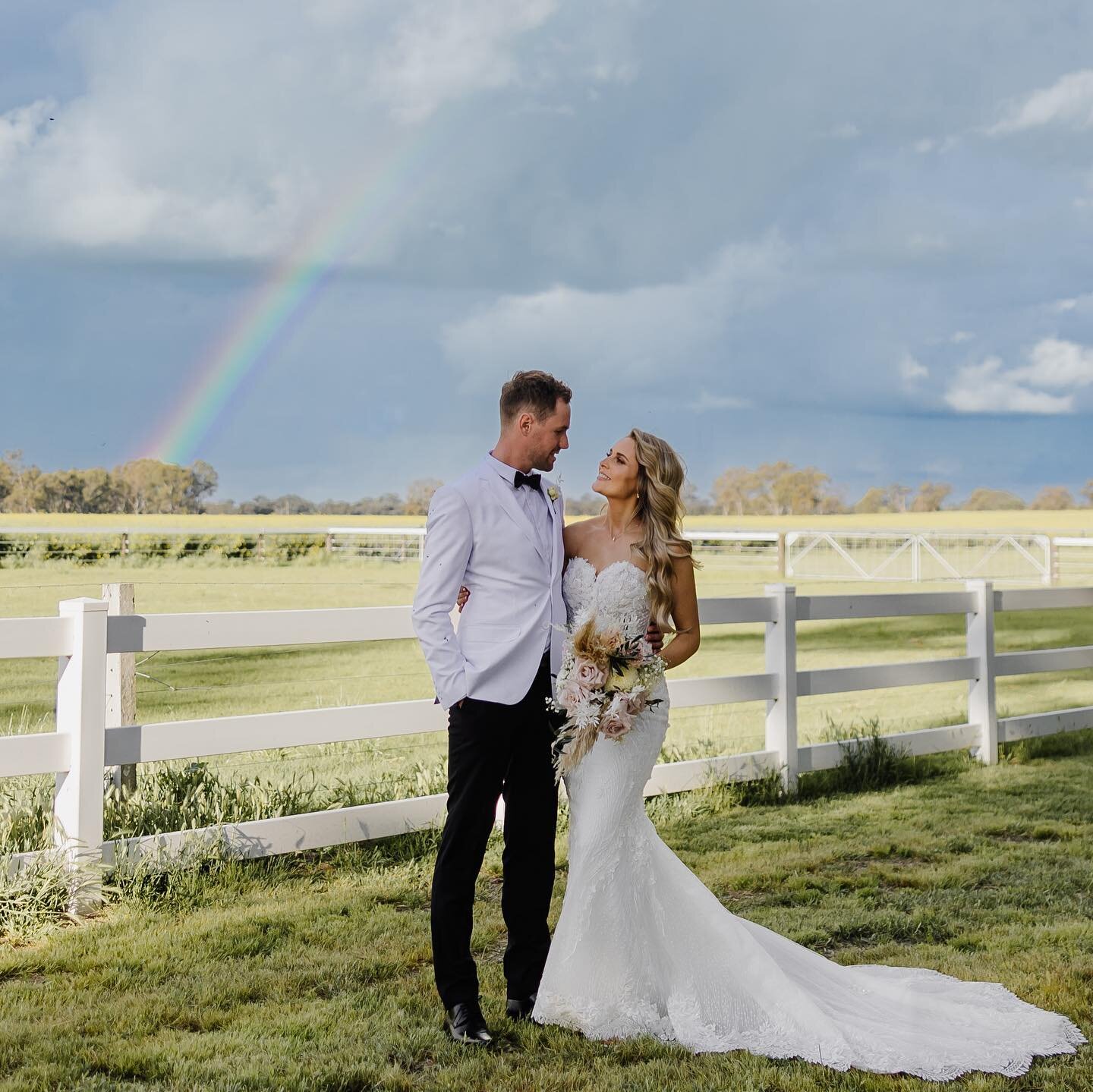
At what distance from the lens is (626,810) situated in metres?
4.18

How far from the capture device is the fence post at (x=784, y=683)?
25.9 ft

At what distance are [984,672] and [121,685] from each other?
6.19 metres

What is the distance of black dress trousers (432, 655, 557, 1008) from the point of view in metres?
3.92

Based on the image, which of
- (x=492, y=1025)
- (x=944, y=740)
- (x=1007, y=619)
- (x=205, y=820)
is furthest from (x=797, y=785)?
(x=1007, y=619)

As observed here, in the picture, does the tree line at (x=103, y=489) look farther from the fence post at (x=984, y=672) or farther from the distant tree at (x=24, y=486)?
the fence post at (x=984, y=672)

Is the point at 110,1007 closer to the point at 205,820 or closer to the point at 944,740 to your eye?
the point at 205,820

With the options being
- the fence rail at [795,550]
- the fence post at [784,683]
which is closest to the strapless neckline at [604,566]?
the fence post at [784,683]

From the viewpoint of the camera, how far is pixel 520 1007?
4148 mm

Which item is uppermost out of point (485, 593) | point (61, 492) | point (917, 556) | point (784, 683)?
point (61, 492)

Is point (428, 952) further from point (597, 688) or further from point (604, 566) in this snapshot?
point (604, 566)

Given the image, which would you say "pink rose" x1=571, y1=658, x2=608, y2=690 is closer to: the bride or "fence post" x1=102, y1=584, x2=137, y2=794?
the bride

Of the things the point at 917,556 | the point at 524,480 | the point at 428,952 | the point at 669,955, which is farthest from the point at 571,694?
the point at 917,556

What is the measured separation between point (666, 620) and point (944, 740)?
541 centimetres

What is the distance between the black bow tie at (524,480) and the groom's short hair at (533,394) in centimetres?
19
